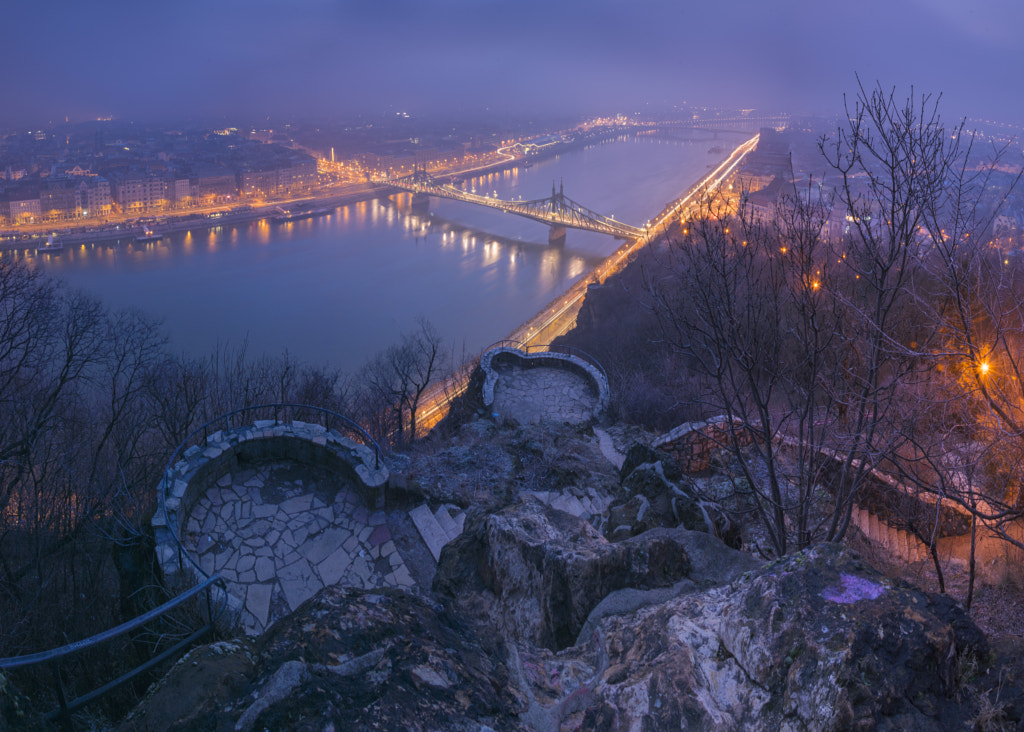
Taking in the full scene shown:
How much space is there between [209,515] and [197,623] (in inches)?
47.4

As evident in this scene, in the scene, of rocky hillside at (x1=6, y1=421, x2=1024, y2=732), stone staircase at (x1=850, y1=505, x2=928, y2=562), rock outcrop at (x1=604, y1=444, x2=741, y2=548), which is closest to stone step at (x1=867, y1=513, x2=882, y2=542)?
stone staircase at (x1=850, y1=505, x2=928, y2=562)

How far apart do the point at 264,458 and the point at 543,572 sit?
2967 mm

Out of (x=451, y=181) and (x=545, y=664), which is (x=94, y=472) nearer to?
(x=545, y=664)

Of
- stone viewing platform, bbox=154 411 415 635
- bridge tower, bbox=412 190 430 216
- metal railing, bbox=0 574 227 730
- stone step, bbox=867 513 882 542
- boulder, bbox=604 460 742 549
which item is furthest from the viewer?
bridge tower, bbox=412 190 430 216

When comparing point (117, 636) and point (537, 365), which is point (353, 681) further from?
point (537, 365)

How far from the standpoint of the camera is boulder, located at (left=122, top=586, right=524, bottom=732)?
5.82 ft

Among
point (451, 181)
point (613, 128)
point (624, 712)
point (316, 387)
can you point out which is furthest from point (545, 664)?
point (613, 128)

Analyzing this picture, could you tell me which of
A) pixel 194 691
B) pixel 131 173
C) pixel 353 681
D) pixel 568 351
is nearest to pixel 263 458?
pixel 194 691

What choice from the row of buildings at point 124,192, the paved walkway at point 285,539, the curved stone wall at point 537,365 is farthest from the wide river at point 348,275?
the paved walkway at point 285,539

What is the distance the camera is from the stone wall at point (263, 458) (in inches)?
169

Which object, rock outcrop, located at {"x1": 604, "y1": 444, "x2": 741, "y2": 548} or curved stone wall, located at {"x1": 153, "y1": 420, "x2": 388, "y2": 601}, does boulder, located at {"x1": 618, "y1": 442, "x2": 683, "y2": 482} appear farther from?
curved stone wall, located at {"x1": 153, "y1": 420, "x2": 388, "y2": 601}

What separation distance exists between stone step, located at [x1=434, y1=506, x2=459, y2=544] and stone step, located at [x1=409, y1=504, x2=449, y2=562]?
3.3 inches

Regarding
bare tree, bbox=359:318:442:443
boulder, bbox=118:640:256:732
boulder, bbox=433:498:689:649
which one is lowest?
bare tree, bbox=359:318:442:443

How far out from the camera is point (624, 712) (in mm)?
1931
